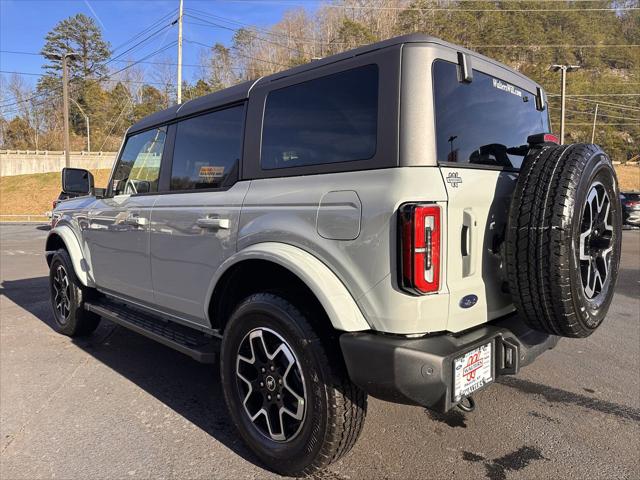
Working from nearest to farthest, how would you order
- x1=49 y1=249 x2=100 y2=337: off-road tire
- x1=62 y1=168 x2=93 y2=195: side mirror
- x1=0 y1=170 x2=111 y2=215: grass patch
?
x1=62 y1=168 x2=93 y2=195: side mirror
x1=49 y1=249 x2=100 y2=337: off-road tire
x1=0 y1=170 x2=111 y2=215: grass patch

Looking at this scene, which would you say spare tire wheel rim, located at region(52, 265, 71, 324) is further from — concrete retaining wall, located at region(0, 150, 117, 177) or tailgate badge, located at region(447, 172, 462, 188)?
concrete retaining wall, located at region(0, 150, 117, 177)

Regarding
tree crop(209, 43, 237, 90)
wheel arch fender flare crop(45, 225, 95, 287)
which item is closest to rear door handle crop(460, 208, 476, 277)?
wheel arch fender flare crop(45, 225, 95, 287)

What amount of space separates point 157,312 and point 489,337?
2479 millimetres

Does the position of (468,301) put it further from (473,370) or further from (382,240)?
(382,240)

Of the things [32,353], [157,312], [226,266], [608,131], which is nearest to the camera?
[226,266]

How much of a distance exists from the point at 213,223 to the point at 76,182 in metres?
2.36

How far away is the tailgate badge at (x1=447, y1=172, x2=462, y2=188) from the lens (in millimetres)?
2154

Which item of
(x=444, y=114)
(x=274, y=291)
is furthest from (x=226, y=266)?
(x=444, y=114)

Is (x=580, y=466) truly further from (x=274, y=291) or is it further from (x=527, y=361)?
(x=274, y=291)

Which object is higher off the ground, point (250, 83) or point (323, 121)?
point (250, 83)

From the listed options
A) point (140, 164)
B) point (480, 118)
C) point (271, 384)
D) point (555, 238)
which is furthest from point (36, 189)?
point (555, 238)

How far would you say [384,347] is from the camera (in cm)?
208

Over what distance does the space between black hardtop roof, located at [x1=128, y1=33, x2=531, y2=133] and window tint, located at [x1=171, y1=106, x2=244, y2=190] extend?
69 mm

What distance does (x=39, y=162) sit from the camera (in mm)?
63625
